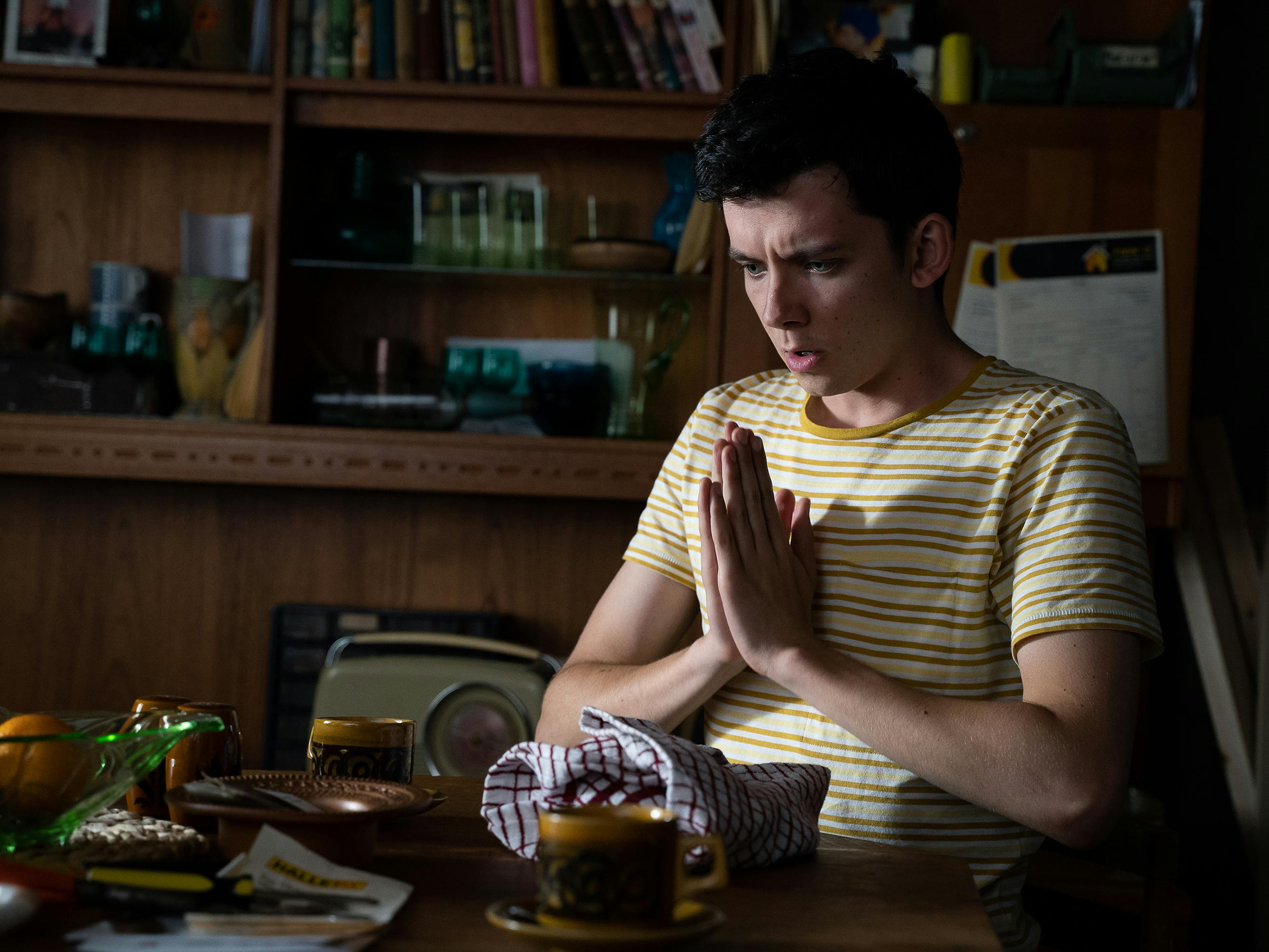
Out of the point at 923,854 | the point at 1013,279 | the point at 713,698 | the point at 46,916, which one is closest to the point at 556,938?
the point at 46,916

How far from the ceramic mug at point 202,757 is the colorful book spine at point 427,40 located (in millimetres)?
1701

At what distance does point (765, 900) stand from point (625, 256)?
182 centimetres

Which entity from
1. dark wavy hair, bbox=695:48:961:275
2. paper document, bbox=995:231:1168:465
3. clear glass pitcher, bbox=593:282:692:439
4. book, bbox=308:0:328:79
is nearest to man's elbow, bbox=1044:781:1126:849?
dark wavy hair, bbox=695:48:961:275

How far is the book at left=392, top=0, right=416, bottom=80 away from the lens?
2.42 m

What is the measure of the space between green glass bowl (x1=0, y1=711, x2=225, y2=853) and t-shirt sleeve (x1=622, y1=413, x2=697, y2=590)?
706 mm

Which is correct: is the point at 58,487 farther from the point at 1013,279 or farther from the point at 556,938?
the point at 556,938

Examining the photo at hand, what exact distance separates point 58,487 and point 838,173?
1.98 meters

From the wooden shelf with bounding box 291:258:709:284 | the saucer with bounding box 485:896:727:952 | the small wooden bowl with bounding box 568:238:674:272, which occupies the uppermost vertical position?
the small wooden bowl with bounding box 568:238:674:272

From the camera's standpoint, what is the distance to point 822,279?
1308 mm

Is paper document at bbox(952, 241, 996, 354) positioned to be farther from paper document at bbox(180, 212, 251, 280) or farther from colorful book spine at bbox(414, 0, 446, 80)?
paper document at bbox(180, 212, 251, 280)

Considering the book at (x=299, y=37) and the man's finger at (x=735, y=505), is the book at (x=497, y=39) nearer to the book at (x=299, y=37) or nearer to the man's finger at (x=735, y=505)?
the book at (x=299, y=37)

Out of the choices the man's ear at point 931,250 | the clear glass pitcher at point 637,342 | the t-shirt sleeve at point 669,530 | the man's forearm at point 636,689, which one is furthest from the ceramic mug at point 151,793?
the clear glass pitcher at point 637,342

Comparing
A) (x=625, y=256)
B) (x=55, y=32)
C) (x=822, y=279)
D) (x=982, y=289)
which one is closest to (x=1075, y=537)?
(x=822, y=279)

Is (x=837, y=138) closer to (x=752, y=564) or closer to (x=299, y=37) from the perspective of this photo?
(x=752, y=564)
